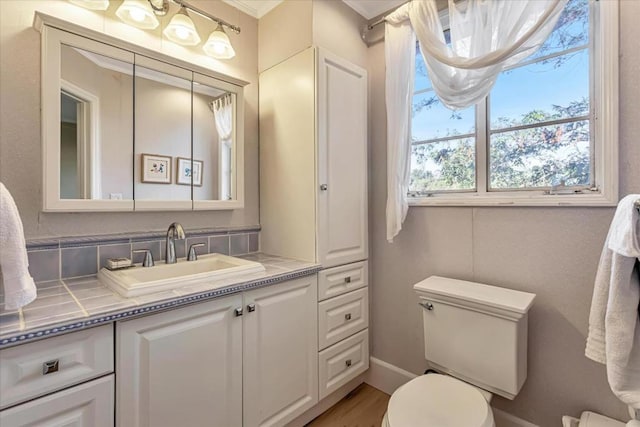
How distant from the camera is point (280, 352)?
1443 mm

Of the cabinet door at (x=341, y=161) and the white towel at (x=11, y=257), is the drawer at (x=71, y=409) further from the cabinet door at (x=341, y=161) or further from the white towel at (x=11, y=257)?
the cabinet door at (x=341, y=161)

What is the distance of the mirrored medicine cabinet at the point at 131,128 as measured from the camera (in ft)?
4.04

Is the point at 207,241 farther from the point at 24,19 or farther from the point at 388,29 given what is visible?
the point at 388,29

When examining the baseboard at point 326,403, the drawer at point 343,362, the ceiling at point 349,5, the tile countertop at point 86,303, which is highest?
the ceiling at point 349,5

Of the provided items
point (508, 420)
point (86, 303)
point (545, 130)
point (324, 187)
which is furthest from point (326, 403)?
point (545, 130)

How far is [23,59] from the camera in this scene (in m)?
1.20

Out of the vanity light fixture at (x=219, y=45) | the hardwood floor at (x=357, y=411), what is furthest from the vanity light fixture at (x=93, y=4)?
the hardwood floor at (x=357, y=411)

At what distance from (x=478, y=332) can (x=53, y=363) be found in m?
1.55

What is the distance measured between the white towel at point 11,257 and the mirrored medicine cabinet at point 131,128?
42 centimetres

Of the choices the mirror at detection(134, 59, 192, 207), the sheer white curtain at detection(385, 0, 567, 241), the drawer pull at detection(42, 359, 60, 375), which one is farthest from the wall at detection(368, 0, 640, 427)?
the drawer pull at detection(42, 359, 60, 375)

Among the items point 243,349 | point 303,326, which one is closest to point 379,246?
point 303,326

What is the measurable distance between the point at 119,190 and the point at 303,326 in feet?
3.63

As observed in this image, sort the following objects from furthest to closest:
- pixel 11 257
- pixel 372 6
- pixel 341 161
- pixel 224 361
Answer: pixel 372 6 < pixel 341 161 < pixel 224 361 < pixel 11 257

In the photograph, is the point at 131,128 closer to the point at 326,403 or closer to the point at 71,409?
the point at 71,409
